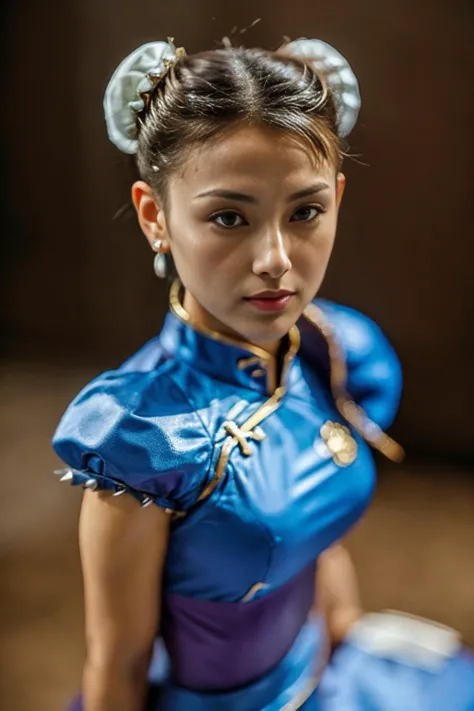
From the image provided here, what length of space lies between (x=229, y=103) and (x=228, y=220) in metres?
0.07

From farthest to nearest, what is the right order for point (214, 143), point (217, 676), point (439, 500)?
point (439, 500) < point (217, 676) < point (214, 143)

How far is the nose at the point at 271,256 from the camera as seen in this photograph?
46 cm

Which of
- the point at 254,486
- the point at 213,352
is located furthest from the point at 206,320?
the point at 254,486

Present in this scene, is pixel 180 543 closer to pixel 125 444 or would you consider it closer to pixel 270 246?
pixel 125 444

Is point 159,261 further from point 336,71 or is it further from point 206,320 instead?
point 336,71

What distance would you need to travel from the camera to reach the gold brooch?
57cm

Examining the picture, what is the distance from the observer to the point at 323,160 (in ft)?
1.61

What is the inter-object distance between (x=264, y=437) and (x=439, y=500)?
12.4 inches

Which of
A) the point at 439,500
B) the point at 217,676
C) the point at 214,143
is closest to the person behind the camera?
the point at 214,143

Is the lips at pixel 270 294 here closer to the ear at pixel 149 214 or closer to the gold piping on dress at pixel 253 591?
the ear at pixel 149 214

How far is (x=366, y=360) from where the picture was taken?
63cm

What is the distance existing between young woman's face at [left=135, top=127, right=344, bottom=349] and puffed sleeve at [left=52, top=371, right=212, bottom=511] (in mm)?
76

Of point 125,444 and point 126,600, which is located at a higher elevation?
point 125,444

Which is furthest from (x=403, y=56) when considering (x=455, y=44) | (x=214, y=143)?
(x=214, y=143)
